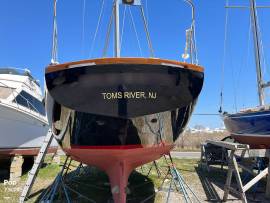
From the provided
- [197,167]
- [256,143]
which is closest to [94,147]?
[256,143]

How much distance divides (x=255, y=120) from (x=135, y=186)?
Answer: 4.07 meters

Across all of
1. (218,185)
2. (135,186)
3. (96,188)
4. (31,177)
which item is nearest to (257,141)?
(218,185)

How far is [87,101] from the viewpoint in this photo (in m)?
5.46

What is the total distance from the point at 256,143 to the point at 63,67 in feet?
23.2

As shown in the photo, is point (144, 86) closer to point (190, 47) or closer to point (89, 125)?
point (89, 125)

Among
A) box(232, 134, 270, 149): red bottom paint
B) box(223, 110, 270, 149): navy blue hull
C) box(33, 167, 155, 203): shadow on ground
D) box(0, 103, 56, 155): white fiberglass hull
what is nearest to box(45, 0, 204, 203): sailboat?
box(33, 167, 155, 203): shadow on ground

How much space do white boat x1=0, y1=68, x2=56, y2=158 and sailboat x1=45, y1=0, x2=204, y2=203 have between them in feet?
13.0

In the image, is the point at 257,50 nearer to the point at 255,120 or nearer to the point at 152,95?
the point at 255,120

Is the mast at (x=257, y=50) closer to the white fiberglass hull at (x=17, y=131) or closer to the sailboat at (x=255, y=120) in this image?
the sailboat at (x=255, y=120)

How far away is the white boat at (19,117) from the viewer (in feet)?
31.3

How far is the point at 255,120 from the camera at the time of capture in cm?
1015

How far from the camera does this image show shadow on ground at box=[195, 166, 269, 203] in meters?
8.51

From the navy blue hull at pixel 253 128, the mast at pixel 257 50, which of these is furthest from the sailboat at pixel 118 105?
the mast at pixel 257 50

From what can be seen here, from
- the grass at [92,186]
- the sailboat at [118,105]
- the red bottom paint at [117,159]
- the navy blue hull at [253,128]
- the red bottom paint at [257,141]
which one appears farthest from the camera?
the red bottom paint at [257,141]
